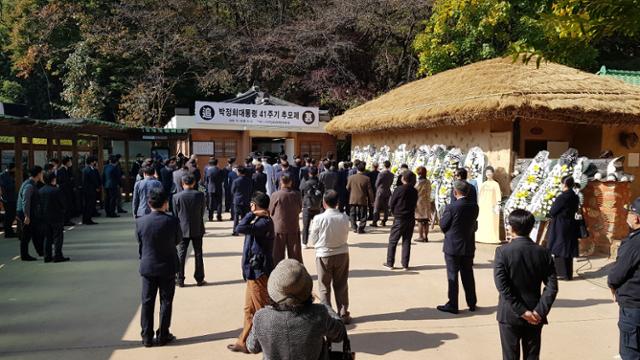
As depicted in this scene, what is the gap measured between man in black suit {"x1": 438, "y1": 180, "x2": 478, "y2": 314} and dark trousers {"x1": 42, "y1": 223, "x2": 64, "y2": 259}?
21.1 ft

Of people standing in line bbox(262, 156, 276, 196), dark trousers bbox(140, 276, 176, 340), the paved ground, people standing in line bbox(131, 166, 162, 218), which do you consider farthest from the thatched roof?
dark trousers bbox(140, 276, 176, 340)

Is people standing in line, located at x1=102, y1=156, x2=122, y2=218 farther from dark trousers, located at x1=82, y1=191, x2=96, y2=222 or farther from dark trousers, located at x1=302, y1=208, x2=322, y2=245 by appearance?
dark trousers, located at x1=302, y1=208, x2=322, y2=245

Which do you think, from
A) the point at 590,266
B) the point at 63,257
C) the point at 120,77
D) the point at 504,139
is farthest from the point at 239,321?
the point at 120,77

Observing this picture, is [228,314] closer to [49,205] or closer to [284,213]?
[284,213]

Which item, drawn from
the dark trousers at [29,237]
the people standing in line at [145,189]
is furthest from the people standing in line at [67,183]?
the people standing in line at [145,189]

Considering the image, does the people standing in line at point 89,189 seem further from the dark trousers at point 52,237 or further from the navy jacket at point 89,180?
the dark trousers at point 52,237

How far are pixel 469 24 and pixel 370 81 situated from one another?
7472 millimetres

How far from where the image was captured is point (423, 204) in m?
10.5

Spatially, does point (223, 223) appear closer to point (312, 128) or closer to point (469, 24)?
point (312, 128)

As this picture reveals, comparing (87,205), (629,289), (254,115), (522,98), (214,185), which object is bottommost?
(87,205)

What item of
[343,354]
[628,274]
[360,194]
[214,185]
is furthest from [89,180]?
[628,274]

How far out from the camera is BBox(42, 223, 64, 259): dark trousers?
827cm

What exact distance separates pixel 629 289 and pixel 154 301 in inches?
169

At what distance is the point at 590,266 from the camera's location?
8.31 metres
